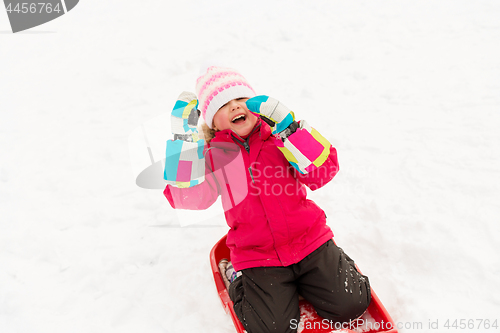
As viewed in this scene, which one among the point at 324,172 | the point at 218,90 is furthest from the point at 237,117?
the point at 324,172

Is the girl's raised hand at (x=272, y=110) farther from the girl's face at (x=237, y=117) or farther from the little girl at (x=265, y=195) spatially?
the girl's face at (x=237, y=117)

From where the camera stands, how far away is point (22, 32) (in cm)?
543

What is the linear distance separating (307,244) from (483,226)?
3.82 ft

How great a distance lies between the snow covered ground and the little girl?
322 mm

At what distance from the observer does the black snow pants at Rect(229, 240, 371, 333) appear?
1.58 metres

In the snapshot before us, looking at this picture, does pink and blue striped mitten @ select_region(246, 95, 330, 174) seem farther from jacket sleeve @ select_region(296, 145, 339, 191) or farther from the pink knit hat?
the pink knit hat

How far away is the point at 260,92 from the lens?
4039 millimetres

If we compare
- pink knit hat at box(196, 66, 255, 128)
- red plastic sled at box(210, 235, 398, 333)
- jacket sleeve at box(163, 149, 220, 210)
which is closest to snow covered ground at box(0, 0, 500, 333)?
red plastic sled at box(210, 235, 398, 333)

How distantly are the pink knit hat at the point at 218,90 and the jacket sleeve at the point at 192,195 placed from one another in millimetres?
345

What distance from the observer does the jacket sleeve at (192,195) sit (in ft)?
5.76

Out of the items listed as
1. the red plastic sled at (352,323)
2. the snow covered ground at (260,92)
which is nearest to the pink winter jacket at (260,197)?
the red plastic sled at (352,323)

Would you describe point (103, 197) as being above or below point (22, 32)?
below

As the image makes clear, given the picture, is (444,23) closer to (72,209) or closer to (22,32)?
(72,209)

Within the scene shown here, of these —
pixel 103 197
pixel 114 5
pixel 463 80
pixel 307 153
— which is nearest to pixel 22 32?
pixel 114 5
